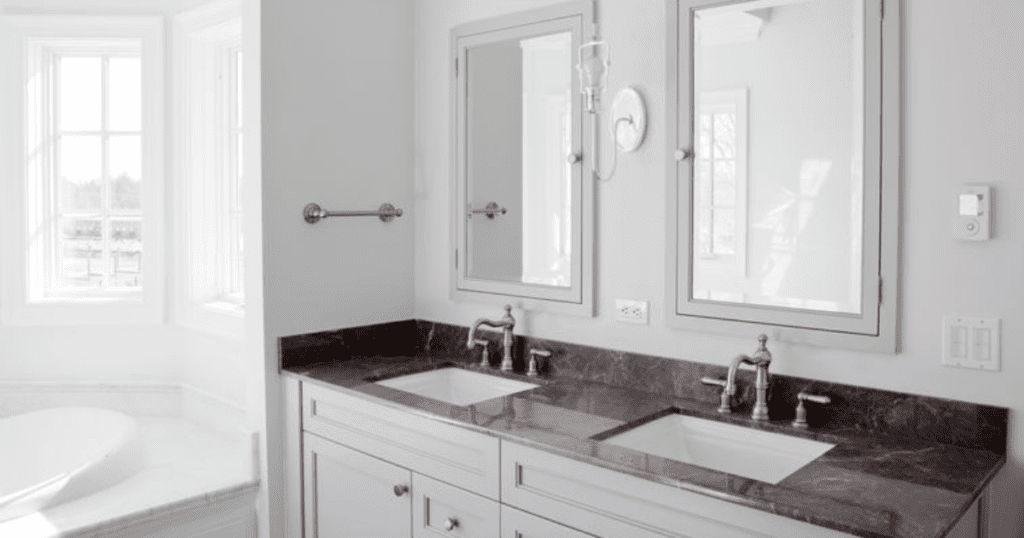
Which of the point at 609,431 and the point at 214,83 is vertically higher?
the point at 214,83

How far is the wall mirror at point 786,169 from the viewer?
2.11 m

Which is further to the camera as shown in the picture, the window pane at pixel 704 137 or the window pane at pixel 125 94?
the window pane at pixel 125 94

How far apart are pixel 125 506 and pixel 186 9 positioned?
2022mm

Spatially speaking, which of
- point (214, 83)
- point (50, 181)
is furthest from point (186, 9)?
point (50, 181)

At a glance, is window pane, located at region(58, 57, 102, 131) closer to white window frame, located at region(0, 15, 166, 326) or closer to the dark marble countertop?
white window frame, located at region(0, 15, 166, 326)

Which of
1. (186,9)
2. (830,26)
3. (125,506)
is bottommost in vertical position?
(125,506)

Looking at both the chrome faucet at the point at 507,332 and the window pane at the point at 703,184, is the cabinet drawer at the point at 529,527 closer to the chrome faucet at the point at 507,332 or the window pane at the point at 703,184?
the chrome faucet at the point at 507,332

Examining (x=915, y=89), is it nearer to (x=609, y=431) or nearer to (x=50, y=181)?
(x=609, y=431)

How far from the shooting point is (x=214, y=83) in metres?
3.70

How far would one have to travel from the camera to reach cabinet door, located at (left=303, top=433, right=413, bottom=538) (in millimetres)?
2562

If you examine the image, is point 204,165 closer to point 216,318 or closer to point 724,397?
point 216,318

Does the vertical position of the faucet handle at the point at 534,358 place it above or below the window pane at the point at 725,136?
below

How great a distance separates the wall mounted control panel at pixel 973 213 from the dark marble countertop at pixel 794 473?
48 centimetres

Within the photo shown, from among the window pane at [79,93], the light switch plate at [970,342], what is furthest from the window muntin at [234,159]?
the light switch plate at [970,342]
